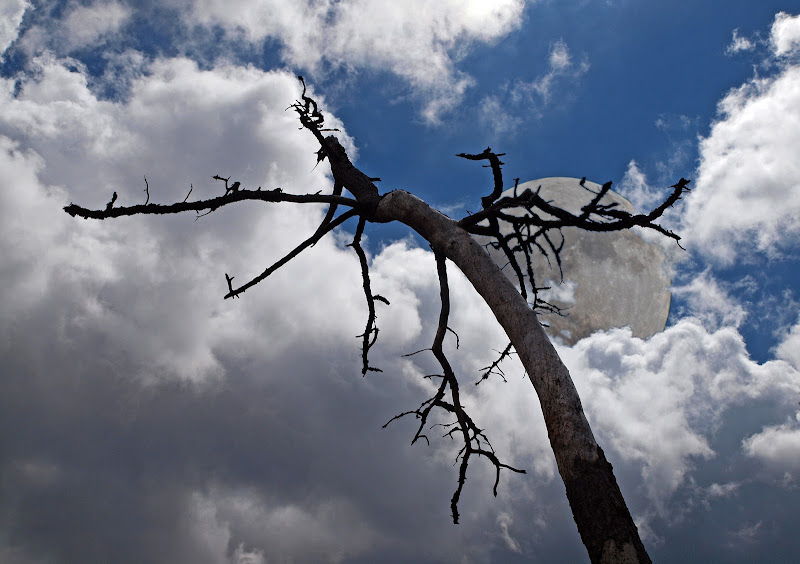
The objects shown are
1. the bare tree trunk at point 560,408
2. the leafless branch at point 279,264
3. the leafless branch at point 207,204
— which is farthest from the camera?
the leafless branch at point 279,264

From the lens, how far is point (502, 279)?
15.4 ft

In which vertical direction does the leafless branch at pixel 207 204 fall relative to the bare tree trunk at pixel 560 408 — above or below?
above

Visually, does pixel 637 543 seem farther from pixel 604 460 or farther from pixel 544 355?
pixel 544 355

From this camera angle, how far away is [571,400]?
3781 millimetres

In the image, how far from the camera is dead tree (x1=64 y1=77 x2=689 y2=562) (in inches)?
131

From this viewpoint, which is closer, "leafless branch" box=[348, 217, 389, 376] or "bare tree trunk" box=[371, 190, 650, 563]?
"bare tree trunk" box=[371, 190, 650, 563]

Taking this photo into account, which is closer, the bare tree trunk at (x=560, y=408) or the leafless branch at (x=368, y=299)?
the bare tree trunk at (x=560, y=408)

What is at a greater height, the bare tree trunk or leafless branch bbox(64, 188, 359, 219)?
leafless branch bbox(64, 188, 359, 219)

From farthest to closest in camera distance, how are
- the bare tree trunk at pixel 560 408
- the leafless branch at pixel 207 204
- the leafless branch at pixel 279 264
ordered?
the leafless branch at pixel 279 264 → the leafless branch at pixel 207 204 → the bare tree trunk at pixel 560 408

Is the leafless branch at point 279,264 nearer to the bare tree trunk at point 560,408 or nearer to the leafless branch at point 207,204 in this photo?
the leafless branch at point 207,204

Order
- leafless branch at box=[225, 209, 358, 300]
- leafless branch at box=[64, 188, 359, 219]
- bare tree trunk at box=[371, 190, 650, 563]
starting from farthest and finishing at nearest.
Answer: leafless branch at box=[225, 209, 358, 300] < leafless branch at box=[64, 188, 359, 219] < bare tree trunk at box=[371, 190, 650, 563]

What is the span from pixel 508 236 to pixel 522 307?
66.8 inches

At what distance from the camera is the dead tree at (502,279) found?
332cm

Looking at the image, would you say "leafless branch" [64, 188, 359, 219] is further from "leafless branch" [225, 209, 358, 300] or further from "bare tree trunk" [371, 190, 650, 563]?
"bare tree trunk" [371, 190, 650, 563]
